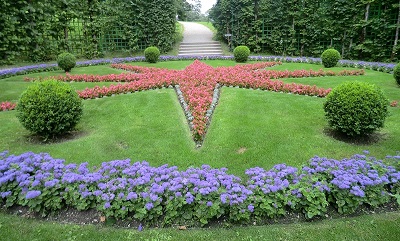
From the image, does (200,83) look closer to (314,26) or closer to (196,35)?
(314,26)

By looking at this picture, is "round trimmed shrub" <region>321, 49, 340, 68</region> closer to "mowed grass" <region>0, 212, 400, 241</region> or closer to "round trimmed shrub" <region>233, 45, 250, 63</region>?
"round trimmed shrub" <region>233, 45, 250, 63</region>

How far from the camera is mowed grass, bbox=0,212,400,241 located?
3.12 m

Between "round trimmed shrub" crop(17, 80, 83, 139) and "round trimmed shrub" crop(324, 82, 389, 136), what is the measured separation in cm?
490

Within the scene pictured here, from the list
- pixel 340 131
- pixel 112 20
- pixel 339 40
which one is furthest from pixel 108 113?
pixel 339 40

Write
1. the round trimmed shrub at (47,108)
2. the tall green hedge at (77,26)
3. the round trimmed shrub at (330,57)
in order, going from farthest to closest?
the tall green hedge at (77,26) < the round trimmed shrub at (330,57) < the round trimmed shrub at (47,108)

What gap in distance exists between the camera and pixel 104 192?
3.48 metres

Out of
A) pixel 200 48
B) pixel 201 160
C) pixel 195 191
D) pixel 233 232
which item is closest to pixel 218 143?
pixel 201 160

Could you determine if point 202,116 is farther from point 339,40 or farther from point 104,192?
point 339,40

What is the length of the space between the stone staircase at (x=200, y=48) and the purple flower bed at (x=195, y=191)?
1415 cm

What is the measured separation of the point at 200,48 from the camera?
1831 cm

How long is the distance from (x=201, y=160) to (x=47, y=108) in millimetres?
2927

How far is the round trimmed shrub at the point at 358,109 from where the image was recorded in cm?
493

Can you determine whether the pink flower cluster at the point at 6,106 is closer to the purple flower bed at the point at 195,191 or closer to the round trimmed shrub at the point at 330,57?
the purple flower bed at the point at 195,191

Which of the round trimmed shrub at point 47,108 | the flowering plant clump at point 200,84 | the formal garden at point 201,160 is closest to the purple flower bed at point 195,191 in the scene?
the formal garden at point 201,160
